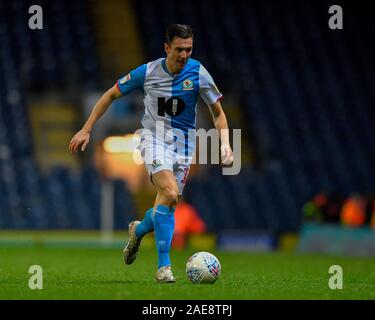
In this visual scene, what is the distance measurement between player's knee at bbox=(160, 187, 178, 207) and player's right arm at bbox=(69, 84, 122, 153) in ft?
2.25

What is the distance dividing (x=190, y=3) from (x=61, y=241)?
7019 millimetres

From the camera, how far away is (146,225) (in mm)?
8227

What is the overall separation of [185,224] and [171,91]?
32.9 feet

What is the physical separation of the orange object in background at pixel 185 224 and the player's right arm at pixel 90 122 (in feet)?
31.5

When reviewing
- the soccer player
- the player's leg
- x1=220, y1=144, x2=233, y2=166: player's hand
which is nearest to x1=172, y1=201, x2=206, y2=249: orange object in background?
the soccer player

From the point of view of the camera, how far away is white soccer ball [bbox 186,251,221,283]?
768 centimetres

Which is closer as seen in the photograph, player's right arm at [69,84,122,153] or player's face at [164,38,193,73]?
player's right arm at [69,84,122,153]

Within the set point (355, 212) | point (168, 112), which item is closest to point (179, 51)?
point (168, 112)

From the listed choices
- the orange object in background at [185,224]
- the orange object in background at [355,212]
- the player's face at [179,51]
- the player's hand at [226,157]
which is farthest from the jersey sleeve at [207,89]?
the orange object in background at [185,224]

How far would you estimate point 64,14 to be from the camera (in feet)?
71.6

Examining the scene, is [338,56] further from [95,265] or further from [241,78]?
[95,265]

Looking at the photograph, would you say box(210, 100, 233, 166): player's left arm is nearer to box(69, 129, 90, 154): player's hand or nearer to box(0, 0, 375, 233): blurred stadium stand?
box(69, 129, 90, 154): player's hand
